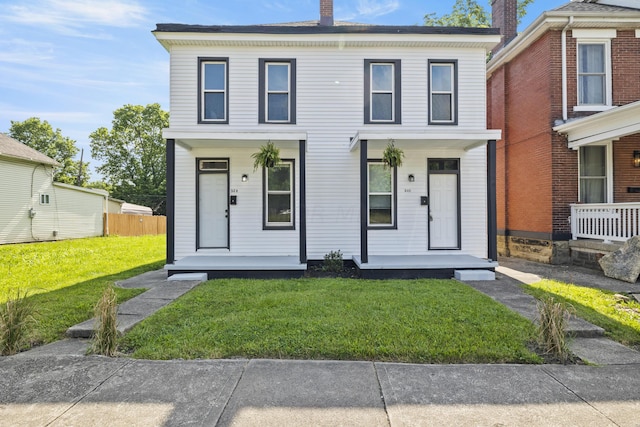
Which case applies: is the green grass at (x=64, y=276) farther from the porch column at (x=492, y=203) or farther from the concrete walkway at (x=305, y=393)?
the porch column at (x=492, y=203)

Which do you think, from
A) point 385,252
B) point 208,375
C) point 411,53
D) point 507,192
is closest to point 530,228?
point 507,192

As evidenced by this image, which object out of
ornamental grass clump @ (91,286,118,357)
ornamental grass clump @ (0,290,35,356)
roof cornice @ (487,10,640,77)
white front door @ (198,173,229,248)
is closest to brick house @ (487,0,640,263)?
roof cornice @ (487,10,640,77)

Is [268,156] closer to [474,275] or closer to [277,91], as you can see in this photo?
[277,91]

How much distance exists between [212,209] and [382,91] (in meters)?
5.16

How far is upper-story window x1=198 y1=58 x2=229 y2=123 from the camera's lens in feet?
27.6

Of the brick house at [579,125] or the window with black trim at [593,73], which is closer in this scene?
the brick house at [579,125]

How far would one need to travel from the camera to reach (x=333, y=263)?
7.97 metres

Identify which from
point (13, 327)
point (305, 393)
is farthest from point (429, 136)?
point (13, 327)

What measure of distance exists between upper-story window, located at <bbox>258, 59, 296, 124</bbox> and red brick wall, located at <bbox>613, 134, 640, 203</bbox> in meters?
8.52

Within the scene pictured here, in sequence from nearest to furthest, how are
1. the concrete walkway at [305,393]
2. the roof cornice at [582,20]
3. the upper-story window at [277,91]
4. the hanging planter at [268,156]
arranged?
the concrete walkway at [305,393] → the hanging planter at [268,156] → the upper-story window at [277,91] → the roof cornice at [582,20]

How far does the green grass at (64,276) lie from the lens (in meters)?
4.52

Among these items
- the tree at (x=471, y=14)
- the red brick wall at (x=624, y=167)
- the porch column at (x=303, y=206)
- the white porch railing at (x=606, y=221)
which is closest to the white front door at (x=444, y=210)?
the white porch railing at (x=606, y=221)

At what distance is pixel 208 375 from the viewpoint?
305cm

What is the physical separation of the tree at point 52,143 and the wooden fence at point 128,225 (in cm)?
1911
